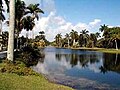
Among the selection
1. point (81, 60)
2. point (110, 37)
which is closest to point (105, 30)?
point (110, 37)

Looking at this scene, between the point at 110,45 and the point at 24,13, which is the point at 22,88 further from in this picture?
the point at 110,45

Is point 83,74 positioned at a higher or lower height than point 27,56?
lower

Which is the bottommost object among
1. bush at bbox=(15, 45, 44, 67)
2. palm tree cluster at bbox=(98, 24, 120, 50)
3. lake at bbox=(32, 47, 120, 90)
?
lake at bbox=(32, 47, 120, 90)

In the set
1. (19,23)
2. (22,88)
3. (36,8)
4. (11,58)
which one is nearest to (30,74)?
(11,58)

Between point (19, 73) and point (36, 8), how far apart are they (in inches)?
2470

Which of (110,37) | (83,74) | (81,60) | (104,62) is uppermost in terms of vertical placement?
(110,37)

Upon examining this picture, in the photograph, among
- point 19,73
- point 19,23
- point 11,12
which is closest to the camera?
point 19,73

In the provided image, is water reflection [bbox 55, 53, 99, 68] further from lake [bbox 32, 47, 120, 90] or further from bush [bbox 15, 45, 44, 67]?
bush [bbox 15, 45, 44, 67]

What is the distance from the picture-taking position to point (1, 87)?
15.0 m

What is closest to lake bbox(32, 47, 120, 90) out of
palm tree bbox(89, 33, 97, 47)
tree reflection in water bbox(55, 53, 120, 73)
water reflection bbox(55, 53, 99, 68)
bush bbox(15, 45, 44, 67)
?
tree reflection in water bbox(55, 53, 120, 73)

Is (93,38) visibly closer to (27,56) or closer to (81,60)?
(81,60)

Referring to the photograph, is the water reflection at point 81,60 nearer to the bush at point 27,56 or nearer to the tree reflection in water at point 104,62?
the tree reflection in water at point 104,62

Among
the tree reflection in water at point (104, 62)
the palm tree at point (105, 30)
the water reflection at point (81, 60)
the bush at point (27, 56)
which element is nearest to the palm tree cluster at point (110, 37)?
the palm tree at point (105, 30)

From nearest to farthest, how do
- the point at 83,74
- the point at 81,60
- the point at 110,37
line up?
the point at 83,74 < the point at 81,60 < the point at 110,37
